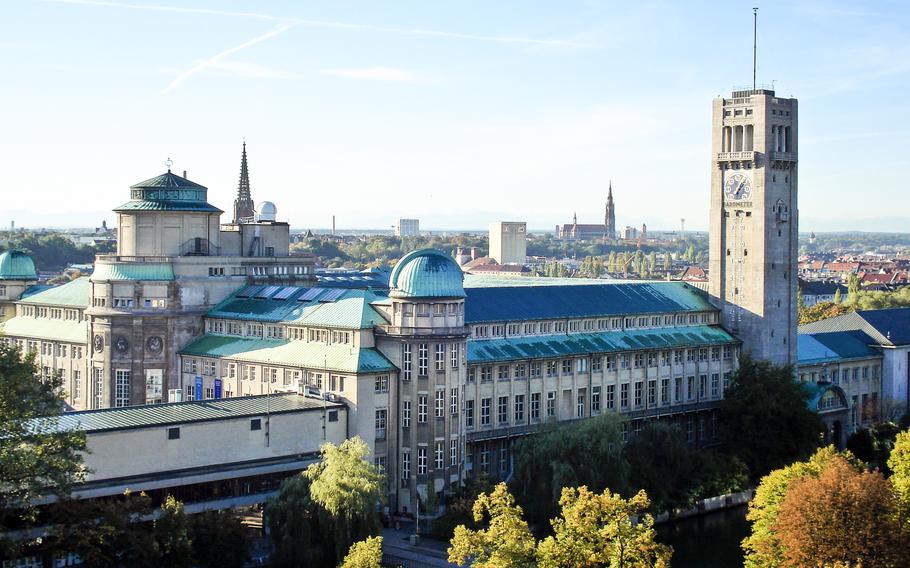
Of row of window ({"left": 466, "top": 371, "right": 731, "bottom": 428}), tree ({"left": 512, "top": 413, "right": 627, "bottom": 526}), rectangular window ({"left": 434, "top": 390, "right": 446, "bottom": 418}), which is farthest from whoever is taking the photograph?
row of window ({"left": 466, "top": 371, "right": 731, "bottom": 428})

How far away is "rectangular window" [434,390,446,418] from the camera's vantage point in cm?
9800

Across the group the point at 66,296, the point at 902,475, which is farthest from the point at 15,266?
the point at 902,475

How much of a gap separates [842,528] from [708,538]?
96.1ft

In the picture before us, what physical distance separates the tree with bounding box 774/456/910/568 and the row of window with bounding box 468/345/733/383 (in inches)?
1479

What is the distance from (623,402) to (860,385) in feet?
112

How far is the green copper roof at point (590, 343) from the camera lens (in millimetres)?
108188

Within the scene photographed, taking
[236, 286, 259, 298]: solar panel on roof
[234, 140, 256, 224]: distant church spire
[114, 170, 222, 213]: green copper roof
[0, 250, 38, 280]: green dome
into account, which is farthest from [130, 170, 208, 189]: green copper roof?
[234, 140, 256, 224]: distant church spire

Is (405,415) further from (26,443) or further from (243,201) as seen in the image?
(243,201)

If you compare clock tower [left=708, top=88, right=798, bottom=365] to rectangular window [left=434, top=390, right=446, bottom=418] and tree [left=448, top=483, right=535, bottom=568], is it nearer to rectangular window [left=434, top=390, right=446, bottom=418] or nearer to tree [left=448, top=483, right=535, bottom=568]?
rectangular window [left=434, top=390, right=446, bottom=418]

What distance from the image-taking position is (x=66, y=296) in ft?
418

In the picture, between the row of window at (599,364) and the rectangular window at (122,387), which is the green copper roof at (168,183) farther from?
the row of window at (599,364)

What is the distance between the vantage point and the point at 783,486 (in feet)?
271

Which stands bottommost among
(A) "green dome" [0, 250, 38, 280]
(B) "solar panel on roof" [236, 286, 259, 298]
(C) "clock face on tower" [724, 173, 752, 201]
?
(B) "solar panel on roof" [236, 286, 259, 298]

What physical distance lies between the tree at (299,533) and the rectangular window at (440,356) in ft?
59.2
